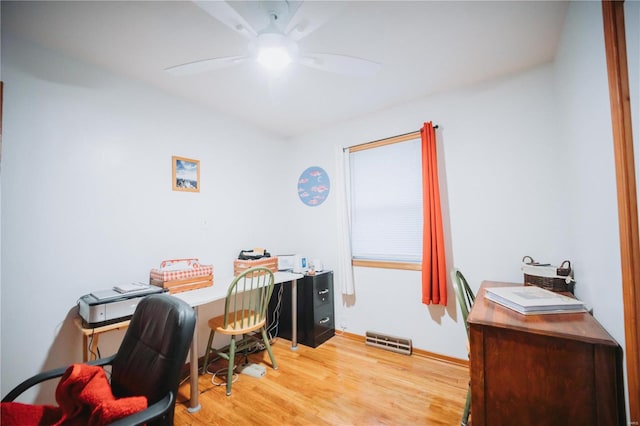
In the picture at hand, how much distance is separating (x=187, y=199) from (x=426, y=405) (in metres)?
2.46

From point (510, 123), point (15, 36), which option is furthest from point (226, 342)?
point (510, 123)

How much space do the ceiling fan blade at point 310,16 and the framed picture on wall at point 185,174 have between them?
1.54m

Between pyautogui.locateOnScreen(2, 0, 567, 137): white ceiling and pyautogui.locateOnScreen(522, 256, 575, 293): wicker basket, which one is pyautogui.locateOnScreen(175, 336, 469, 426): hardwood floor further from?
pyautogui.locateOnScreen(2, 0, 567, 137): white ceiling

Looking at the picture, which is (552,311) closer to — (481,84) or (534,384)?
(534,384)

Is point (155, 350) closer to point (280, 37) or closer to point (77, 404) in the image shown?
point (77, 404)

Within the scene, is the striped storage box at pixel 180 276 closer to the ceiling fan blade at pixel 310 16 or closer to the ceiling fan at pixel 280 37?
the ceiling fan at pixel 280 37

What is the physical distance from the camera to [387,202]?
2.67 m

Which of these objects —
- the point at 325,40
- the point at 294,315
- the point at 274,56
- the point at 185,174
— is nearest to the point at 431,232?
the point at 294,315

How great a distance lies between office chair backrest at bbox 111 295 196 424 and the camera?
3.10ft

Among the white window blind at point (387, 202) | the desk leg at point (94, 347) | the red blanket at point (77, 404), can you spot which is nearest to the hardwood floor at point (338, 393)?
the desk leg at point (94, 347)

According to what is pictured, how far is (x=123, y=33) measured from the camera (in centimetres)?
155

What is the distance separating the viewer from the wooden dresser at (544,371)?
0.92 meters

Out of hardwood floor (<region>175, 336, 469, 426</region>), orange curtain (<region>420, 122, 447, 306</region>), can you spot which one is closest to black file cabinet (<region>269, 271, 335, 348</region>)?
hardwood floor (<region>175, 336, 469, 426</region>)

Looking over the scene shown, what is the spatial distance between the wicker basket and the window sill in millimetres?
859
